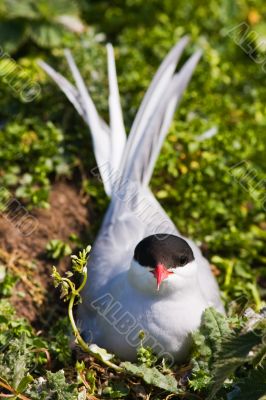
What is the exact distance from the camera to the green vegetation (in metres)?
2.96

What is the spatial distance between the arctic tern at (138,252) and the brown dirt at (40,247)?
27 cm

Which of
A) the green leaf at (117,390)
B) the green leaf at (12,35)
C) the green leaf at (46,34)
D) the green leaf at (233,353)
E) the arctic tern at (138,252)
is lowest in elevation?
the green leaf at (117,390)

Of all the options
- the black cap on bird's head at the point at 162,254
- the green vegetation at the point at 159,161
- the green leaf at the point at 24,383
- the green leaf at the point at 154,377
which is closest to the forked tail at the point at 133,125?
the green vegetation at the point at 159,161

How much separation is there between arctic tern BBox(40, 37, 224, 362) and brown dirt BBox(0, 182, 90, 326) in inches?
10.5

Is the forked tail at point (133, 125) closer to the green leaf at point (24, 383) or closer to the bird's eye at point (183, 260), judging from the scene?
the bird's eye at point (183, 260)

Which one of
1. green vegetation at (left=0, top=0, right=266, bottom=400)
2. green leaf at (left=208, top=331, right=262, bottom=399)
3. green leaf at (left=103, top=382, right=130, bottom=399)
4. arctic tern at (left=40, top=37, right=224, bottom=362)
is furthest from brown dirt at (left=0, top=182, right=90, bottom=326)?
green leaf at (left=208, top=331, right=262, bottom=399)

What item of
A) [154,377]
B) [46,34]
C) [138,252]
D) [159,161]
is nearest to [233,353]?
[154,377]

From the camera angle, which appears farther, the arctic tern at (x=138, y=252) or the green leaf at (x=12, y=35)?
the green leaf at (x=12, y=35)

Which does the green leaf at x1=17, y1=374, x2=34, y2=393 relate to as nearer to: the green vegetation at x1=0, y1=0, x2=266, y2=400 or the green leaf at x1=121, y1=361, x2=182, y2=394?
the green vegetation at x1=0, y1=0, x2=266, y2=400

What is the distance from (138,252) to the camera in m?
3.16

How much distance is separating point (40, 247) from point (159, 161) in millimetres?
926

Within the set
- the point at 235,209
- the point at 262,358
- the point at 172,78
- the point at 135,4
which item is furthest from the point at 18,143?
the point at 262,358

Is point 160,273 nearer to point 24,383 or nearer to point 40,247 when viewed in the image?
point 24,383

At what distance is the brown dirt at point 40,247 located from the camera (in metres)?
3.65
